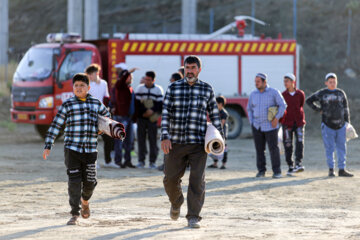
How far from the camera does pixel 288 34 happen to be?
4291 cm

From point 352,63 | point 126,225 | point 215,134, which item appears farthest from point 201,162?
point 352,63

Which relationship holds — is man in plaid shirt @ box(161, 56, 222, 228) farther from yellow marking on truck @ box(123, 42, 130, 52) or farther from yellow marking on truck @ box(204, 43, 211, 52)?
yellow marking on truck @ box(204, 43, 211, 52)

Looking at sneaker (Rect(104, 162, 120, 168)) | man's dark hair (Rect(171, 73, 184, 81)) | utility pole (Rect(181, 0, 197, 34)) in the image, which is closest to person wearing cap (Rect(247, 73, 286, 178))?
man's dark hair (Rect(171, 73, 184, 81))

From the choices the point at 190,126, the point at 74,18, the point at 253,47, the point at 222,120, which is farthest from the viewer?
the point at 74,18

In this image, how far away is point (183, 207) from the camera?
991 centimetres

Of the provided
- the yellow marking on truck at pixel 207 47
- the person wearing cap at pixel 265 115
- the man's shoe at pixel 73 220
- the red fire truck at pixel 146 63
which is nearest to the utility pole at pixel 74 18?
the red fire truck at pixel 146 63

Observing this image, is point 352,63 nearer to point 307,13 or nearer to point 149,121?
point 307,13

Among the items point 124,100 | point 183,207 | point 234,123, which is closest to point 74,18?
point 234,123

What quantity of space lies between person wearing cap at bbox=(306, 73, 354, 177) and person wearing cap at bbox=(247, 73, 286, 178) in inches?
33.2

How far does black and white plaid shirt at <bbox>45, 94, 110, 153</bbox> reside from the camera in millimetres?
8297

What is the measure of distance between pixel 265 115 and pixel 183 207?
12.5 ft

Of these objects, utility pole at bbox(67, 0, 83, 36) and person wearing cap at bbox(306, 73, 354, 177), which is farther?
utility pole at bbox(67, 0, 83, 36)

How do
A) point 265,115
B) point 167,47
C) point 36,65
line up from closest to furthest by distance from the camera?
1. point 265,115
2. point 36,65
3. point 167,47

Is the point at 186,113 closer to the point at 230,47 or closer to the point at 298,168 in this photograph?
the point at 298,168
